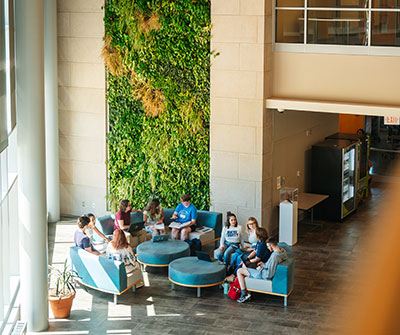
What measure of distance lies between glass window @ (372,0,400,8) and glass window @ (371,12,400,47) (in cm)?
13

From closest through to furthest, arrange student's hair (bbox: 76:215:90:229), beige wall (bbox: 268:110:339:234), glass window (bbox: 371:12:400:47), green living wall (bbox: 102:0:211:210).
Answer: student's hair (bbox: 76:215:90:229) → glass window (bbox: 371:12:400:47) → green living wall (bbox: 102:0:211:210) → beige wall (bbox: 268:110:339:234)

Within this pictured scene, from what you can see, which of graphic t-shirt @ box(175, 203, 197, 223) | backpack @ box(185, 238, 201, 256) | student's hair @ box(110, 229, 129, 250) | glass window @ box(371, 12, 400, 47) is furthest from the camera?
graphic t-shirt @ box(175, 203, 197, 223)

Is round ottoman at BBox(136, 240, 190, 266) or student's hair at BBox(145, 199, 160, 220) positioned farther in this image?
student's hair at BBox(145, 199, 160, 220)

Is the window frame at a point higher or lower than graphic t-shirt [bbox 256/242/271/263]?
higher

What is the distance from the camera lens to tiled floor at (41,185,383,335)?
31.3 feet

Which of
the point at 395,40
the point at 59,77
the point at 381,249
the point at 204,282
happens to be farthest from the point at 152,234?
the point at 381,249

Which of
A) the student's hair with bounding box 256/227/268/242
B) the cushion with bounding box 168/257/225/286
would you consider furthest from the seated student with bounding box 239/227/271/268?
the cushion with bounding box 168/257/225/286

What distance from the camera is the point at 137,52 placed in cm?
1430

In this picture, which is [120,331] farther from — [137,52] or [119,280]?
[137,52]

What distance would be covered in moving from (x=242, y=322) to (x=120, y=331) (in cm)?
187

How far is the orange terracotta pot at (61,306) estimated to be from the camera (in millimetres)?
9711

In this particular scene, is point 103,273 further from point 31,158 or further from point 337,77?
point 337,77

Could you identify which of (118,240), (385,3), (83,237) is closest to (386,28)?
(385,3)

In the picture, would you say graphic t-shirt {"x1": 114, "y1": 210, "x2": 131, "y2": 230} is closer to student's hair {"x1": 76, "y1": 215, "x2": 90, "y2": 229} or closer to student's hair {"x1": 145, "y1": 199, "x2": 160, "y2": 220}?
student's hair {"x1": 145, "y1": 199, "x2": 160, "y2": 220}
